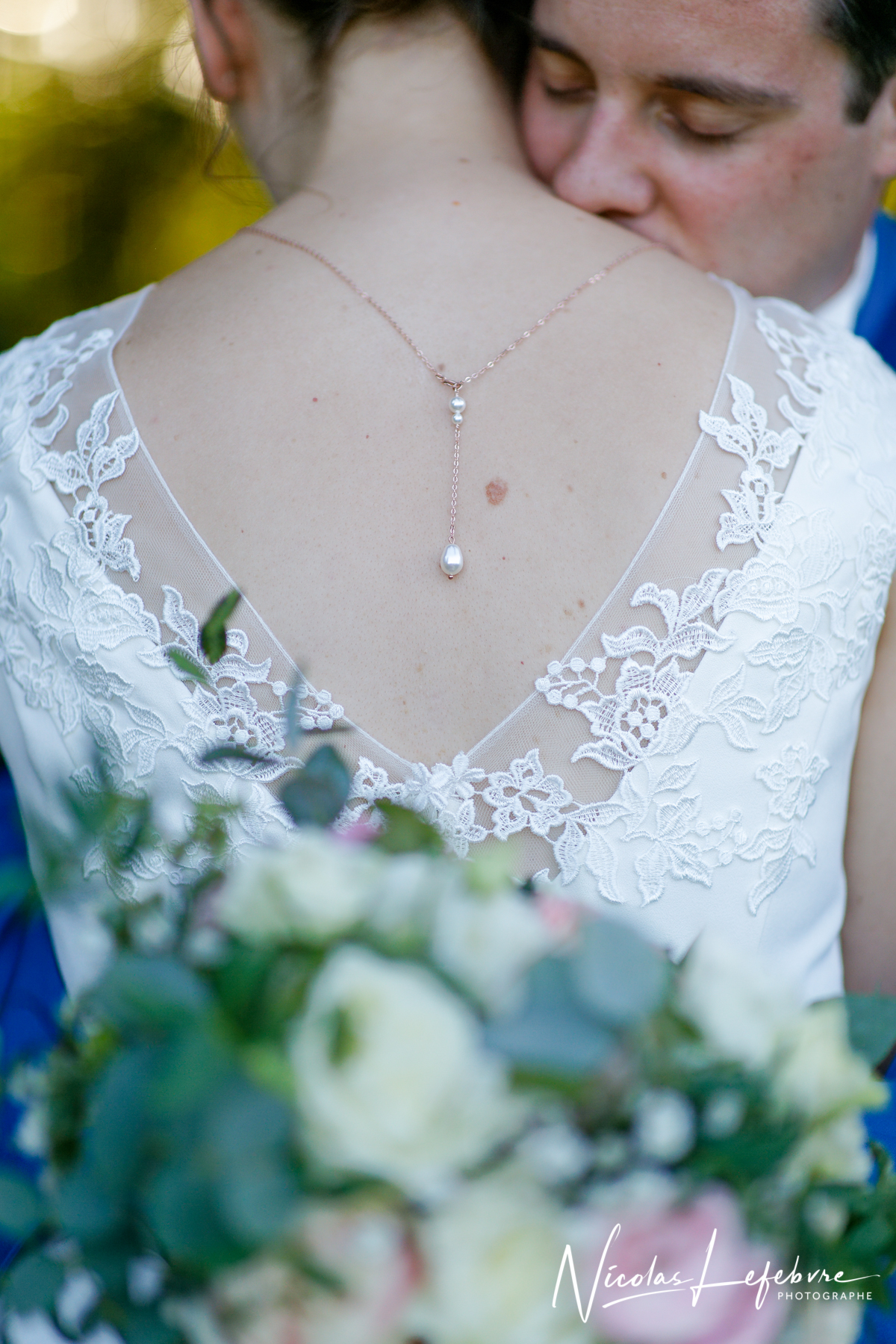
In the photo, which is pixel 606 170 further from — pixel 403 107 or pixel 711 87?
pixel 403 107

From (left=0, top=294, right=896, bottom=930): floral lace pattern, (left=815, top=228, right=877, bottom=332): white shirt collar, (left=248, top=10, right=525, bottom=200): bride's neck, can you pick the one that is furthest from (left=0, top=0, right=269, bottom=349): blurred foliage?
(left=0, top=294, right=896, bottom=930): floral lace pattern

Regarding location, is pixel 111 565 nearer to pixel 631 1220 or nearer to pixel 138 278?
pixel 631 1220

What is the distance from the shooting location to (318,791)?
77 cm

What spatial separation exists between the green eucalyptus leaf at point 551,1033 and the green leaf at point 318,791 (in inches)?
8.6

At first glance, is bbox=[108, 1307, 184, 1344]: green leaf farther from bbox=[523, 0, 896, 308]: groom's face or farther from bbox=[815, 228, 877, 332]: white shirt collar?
bbox=[815, 228, 877, 332]: white shirt collar

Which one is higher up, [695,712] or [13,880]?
[13,880]

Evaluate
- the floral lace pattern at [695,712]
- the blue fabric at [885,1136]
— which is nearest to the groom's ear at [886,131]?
the floral lace pattern at [695,712]

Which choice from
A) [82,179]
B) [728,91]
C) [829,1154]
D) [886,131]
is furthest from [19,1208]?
[82,179]

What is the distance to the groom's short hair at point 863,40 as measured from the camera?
5.62 feet

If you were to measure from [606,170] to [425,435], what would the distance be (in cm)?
71

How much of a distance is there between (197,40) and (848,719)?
1418mm

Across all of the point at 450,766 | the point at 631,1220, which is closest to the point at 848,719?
the point at 450,766

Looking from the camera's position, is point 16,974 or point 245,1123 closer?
point 245,1123

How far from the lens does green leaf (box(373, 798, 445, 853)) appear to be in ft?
2.34
